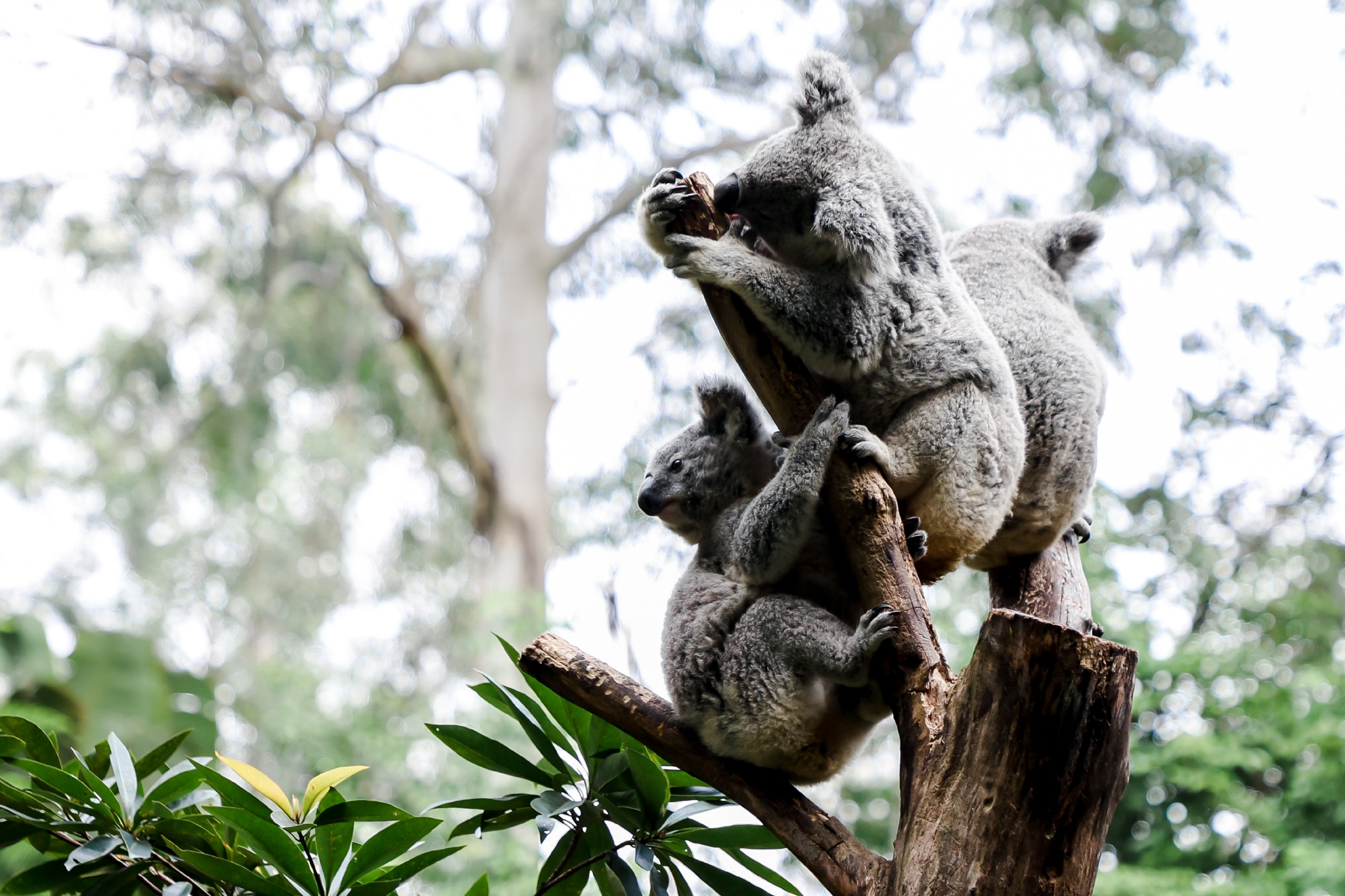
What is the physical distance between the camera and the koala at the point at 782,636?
6.82 feet

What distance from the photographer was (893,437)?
88.7 inches

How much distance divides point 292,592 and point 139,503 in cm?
260

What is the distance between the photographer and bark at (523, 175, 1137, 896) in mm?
1682

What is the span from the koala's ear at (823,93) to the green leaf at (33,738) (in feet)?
6.97

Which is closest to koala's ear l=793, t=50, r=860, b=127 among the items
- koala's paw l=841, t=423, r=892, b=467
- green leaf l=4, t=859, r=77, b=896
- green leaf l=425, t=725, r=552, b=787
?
koala's paw l=841, t=423, r=892, b=467

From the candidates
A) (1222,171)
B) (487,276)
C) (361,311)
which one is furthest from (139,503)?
(1222,171)

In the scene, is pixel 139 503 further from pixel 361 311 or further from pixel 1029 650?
pixel 1029 650

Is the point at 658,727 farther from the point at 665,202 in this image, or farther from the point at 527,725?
the point at 665,202

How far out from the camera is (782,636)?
83.2 inches

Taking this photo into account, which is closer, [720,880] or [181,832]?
[181,832]

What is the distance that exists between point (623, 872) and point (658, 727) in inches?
14.7

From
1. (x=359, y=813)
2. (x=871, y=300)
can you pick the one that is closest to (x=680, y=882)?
(x=359, y=813)

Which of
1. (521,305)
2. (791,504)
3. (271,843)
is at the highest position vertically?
(521,305)

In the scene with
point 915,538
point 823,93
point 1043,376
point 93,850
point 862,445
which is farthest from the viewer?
point 1043,376
